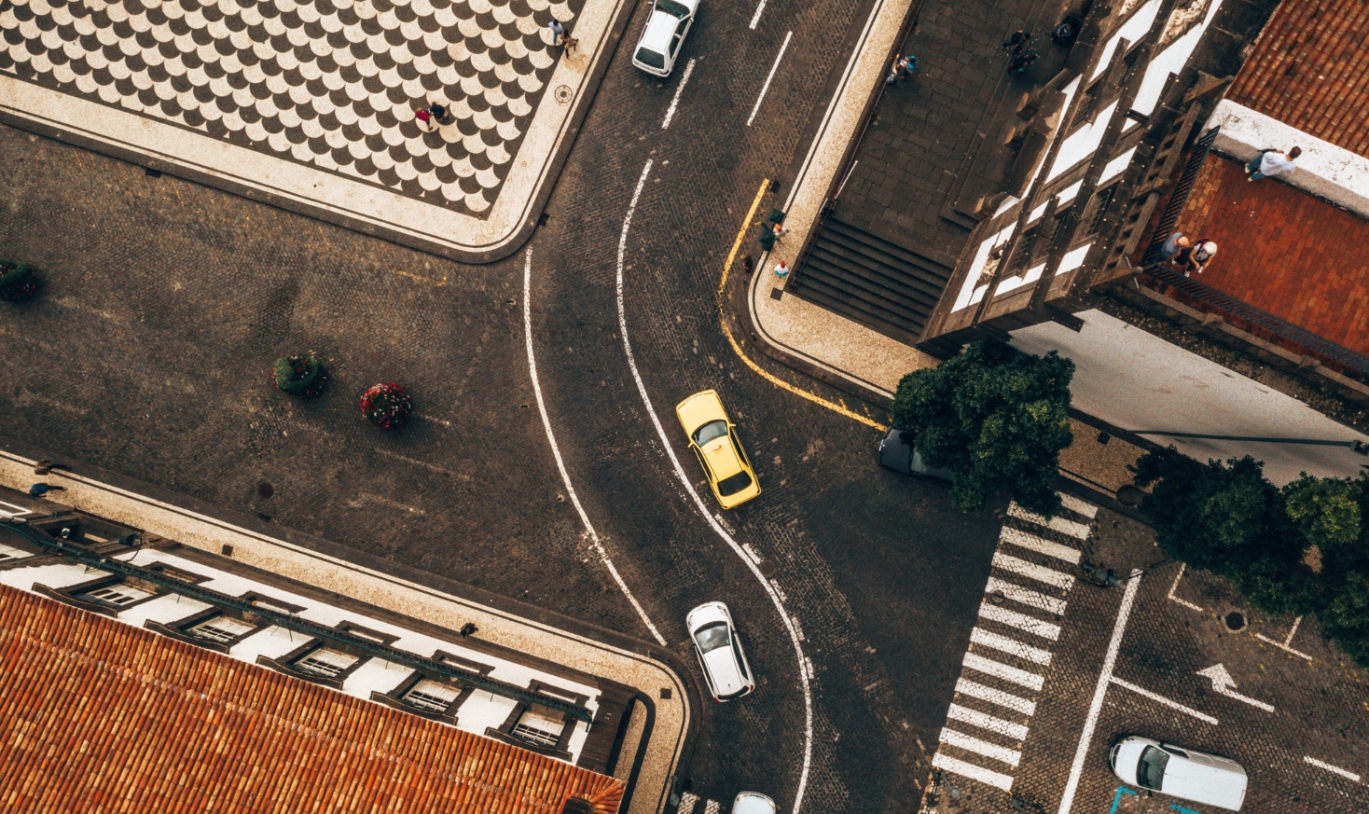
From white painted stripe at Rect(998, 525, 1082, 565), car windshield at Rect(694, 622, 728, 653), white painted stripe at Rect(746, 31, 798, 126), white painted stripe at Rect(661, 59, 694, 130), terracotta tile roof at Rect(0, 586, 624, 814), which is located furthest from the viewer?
white painted stripe at Rect(661, 59, 694, 130)

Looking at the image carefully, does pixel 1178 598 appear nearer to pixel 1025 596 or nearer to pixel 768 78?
pixel 1025 596

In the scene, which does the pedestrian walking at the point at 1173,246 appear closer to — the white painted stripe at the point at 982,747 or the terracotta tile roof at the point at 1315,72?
the terracotta tile roof at the point at 1315,72

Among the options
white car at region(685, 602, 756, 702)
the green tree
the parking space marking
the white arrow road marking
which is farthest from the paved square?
the white arrow road marking

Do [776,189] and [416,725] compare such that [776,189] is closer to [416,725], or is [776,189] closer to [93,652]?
[416,725]

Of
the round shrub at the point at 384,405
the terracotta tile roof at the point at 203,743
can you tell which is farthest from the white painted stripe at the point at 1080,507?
the round shrub at the point at 384,405

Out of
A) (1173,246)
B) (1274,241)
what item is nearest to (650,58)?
(1173,246)

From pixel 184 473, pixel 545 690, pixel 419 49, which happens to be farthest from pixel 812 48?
pixel 184 473

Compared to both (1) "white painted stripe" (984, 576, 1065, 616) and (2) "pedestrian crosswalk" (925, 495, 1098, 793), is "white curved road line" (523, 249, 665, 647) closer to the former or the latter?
(2) "pedestrian crosswalk" (925, 495, 1098, 793)
